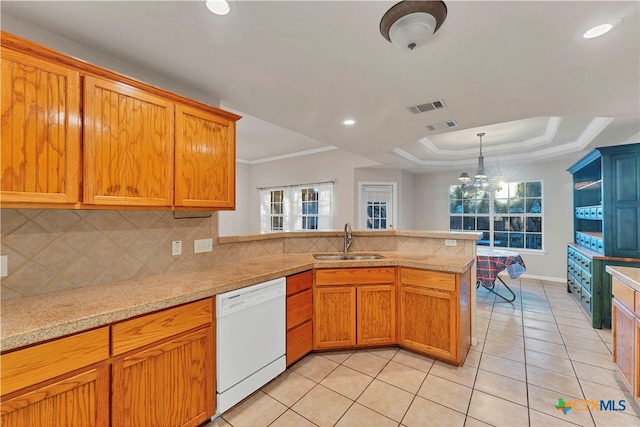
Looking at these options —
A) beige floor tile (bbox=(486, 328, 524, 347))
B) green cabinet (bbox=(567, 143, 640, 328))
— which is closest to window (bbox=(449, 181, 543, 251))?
green cabinet (bbox=(567, 143, 640, 328))

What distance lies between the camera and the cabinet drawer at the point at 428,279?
2.36 metres

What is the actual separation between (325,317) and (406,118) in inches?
84.3

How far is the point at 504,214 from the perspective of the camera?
5.88 m

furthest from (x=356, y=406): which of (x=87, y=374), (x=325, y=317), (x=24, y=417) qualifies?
(x=24, y=417)

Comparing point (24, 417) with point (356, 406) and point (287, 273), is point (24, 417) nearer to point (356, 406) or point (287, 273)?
point (287, 273)

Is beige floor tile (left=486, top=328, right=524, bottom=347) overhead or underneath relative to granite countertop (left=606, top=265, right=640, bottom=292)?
underneath

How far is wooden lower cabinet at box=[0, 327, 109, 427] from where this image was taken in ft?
3.49

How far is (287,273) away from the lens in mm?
2271

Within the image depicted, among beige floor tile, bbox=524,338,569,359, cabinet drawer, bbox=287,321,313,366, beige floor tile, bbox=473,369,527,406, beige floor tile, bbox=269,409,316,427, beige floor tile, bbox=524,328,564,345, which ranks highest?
cabinet drawer, bbox=287,321,313,366

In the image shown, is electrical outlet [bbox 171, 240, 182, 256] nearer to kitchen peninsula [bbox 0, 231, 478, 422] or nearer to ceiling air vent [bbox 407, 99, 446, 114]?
kitchen peninsula [bbox 0, 231, 478, 422]

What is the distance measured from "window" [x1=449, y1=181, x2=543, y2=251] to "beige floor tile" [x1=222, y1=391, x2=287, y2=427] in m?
5.03

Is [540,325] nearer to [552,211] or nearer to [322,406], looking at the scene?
[322,406]

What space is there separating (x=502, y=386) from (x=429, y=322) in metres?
0.66

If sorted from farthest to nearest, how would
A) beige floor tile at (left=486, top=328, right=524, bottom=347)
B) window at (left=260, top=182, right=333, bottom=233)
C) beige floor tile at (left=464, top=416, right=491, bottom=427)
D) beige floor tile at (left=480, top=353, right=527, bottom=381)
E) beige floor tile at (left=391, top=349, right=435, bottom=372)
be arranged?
window at (left=260, top=182, right=333, bottom=233) < beige floor tile at (left=486, top=328, right=524, bottom=347) < beige floor tile at (left=391, top=349, right=435, bottom=372) < beige floor tile at (left=480, top=353, right=527, bottom=381) < beige floor tile at (left=464, top=416, right=491, bottom=427)
